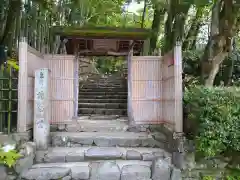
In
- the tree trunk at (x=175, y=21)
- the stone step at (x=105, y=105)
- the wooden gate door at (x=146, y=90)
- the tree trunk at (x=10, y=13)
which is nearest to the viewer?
the tree trunk at (x=10, y=13)

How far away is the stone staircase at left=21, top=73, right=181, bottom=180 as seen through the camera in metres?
4.47

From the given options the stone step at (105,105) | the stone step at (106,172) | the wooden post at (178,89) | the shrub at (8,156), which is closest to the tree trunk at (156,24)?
the stone step at (105,105)

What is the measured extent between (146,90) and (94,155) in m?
2.49

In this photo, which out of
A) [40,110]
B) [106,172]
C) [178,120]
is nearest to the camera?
[106,172]

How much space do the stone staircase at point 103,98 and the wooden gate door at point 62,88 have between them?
2023 millimetres

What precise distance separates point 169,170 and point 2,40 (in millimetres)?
5319

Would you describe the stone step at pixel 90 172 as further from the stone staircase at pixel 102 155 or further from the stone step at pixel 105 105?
the stone step at pixel 105 105

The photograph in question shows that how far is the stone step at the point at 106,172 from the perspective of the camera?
438 centimetres

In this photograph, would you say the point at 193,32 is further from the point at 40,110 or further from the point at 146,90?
the point at 40,110

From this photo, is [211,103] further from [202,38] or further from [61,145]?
[202,38]

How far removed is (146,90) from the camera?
677 cm

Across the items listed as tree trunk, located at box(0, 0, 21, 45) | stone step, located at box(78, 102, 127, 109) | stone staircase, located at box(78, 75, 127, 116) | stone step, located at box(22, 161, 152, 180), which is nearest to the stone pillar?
stone step, located at box(22, 161, 152, 180)

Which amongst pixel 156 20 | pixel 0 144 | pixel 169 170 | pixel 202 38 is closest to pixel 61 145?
pixel 0 144

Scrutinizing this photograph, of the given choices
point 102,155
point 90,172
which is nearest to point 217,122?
point 102,155
